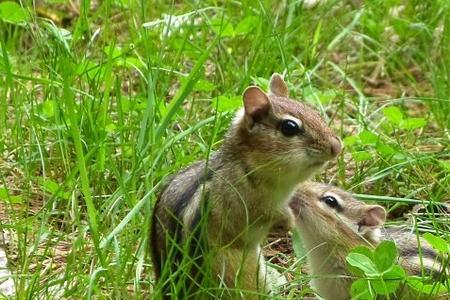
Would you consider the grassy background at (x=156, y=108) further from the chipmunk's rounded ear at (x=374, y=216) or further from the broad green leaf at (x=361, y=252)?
the broad green leaf at (x=361, y=252)

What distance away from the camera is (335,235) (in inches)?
173

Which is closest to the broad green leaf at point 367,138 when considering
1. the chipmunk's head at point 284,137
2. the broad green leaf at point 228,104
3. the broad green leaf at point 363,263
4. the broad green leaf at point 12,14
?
the broad green leaf at point 228,104

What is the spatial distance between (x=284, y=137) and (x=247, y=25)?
1848 mm

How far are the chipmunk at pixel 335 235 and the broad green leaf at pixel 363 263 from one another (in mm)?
358

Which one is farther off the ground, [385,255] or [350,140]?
[385,255]

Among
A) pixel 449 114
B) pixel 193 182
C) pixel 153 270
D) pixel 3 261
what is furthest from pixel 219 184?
pixel 449 114

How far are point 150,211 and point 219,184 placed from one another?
42 cm

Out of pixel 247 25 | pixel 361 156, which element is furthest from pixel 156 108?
pixel 247 25

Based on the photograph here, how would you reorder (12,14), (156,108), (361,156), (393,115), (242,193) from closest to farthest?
(242,193) → (156,108) → (361,156) → (393,115) → (12,14)

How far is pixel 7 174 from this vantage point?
502 cm

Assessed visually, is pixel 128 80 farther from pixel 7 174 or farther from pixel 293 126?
pixel 293 126

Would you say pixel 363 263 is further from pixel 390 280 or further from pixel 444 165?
pixel 444 165

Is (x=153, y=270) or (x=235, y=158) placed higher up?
(x=235, y=158)

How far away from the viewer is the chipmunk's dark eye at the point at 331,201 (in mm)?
4445
